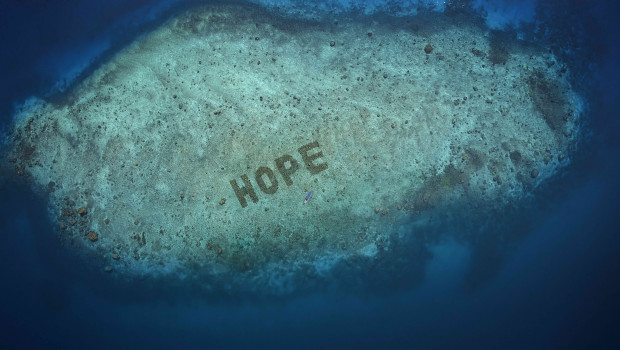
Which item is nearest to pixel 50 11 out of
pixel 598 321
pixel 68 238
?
pixel 68 238

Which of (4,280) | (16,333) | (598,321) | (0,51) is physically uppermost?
(0,51)

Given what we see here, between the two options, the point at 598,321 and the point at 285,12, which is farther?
the point at 285,12

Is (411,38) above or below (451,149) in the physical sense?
above

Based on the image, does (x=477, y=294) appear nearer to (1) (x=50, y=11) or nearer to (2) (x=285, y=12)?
(2) (x=285, y=12)
